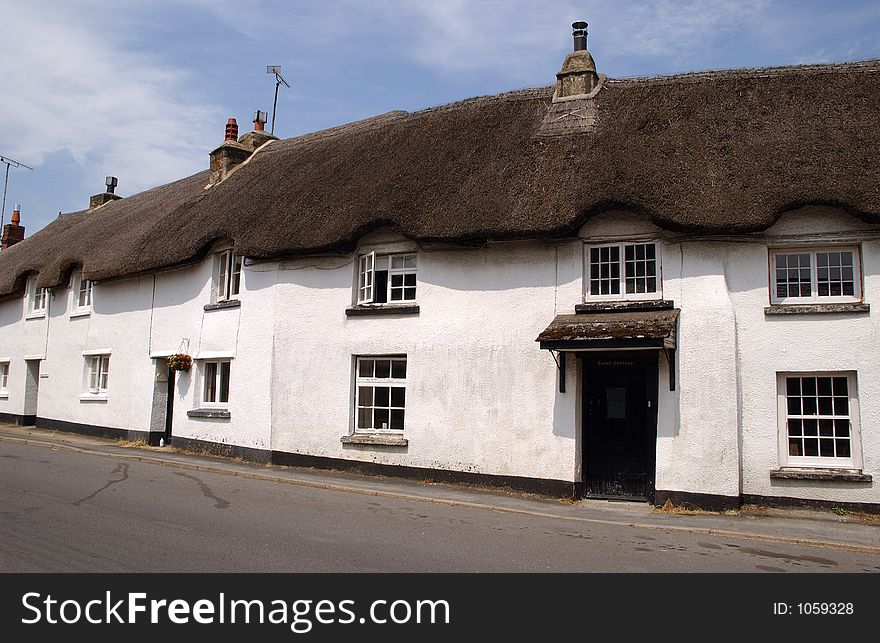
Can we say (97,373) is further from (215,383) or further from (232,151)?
(232,151)

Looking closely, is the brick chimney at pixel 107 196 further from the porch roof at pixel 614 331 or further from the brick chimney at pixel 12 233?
the porch roof at pixel 614 331

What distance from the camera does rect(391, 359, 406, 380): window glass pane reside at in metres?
15.2

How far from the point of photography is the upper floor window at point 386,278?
15398 millimetres

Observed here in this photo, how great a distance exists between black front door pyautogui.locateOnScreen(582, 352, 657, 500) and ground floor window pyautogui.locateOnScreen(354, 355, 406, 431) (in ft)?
12.4

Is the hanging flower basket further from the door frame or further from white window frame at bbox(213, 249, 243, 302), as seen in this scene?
the door frame

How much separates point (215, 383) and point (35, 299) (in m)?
11.9

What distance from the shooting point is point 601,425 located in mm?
13203

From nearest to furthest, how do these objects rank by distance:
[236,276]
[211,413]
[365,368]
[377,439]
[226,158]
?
[377,439], [365,368], [211,413], [236,276], [226,158]

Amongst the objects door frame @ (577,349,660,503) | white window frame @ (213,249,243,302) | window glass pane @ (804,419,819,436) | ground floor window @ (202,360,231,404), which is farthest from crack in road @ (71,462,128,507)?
window glass pane @ (804,419,819,436)

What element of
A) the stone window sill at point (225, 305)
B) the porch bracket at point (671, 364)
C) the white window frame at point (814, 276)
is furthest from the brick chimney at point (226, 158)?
the white window frame at point (814, 276)

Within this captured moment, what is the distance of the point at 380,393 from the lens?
15461mm

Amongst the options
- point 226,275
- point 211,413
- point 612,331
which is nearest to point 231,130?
point 226,275

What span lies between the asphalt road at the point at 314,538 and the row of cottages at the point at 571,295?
90.7 inches
